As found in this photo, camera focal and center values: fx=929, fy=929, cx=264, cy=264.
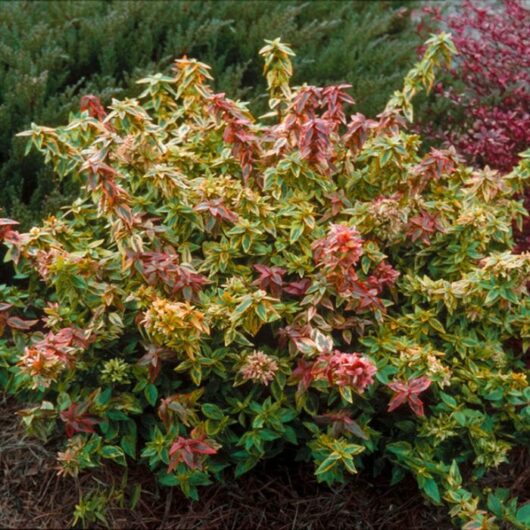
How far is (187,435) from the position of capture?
9.55ft

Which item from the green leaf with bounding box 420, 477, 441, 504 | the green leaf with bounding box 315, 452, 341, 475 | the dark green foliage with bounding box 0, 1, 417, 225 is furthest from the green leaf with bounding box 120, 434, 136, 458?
the dark green foliage with bounding box 0, 1, 417, 225

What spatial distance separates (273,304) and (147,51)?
2.12 metres

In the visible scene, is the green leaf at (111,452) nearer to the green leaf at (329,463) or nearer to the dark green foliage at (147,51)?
the green leaf at (329,463)

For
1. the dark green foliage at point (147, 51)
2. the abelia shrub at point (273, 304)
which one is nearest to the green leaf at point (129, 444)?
the abelia shrub at point (273, 304)

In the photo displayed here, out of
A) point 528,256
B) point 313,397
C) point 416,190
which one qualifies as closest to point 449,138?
point 416,190

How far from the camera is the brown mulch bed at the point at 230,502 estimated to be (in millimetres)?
3018

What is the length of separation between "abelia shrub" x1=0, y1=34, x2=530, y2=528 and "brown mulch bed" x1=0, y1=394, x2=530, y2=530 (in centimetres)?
10

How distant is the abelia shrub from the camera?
108 inches

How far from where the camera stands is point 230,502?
10.0 feet

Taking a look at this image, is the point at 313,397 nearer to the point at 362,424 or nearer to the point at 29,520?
the point at 362,424

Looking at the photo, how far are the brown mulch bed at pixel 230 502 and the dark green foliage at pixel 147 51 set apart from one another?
1212 millimetres

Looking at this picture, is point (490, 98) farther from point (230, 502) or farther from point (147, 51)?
point (230, 502)

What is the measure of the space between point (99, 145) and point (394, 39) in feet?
9.28

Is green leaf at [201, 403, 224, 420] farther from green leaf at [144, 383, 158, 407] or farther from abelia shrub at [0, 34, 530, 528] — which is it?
green leaf at [144, 383, 158, 407]
